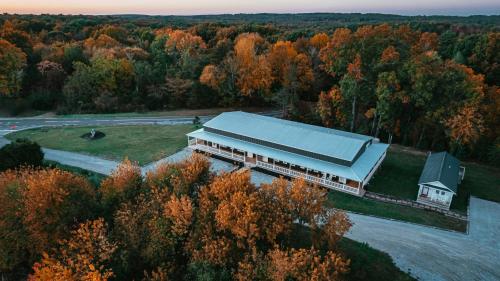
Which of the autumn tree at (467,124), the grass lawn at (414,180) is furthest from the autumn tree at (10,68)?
the autumn tree at (467,124)

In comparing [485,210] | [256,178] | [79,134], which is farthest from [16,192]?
[485,210]

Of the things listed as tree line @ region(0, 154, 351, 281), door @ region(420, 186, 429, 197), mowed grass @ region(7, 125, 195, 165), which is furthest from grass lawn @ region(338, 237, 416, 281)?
mowed grass @ region(7, 125, 195, 165)

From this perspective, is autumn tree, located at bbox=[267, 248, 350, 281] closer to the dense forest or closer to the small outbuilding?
the small outbuilding

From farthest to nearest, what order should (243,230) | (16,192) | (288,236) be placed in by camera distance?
(16,192)
(288,236)
(243,230)

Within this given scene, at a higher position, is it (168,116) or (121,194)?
(121,194)

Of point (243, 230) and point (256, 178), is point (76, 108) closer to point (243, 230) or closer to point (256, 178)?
point (256, 178)

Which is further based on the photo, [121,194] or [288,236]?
[121,194]

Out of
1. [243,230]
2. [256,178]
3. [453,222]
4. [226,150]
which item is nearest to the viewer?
[243,230]

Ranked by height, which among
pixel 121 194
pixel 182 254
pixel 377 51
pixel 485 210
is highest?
pixel 377 51
